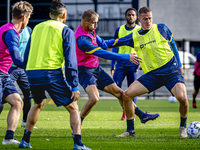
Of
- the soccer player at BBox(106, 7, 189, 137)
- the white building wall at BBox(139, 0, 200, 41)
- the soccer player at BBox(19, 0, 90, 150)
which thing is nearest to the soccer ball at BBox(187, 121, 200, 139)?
the soccer player at BBox(106, 7, 189, 137)

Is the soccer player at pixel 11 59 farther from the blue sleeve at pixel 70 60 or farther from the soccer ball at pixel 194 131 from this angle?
the soccer ball at pixel 194 131

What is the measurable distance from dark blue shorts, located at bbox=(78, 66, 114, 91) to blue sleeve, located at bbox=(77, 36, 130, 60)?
558mm

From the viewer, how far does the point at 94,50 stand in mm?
5582

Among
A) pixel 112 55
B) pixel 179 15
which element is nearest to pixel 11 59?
pixel 112 55

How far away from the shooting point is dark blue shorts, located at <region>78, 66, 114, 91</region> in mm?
6125

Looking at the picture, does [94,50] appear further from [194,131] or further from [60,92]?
[194,131]

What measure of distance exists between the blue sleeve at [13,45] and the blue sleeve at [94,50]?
119 cm

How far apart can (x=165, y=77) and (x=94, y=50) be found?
1.27m

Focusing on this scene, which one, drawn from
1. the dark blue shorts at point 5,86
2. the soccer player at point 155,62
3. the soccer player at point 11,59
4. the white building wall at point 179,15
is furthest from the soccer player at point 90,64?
the white building wall at point 179,15

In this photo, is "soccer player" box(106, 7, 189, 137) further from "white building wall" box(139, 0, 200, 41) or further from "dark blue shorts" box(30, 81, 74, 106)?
"white building wall" box(139, 0, 200, 41)

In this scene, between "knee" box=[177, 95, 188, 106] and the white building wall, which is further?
the white building wall

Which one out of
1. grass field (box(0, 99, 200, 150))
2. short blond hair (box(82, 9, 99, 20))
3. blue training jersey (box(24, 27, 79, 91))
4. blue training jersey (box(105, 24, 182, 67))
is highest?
short blond hair (box(82, 9, 99, 20))

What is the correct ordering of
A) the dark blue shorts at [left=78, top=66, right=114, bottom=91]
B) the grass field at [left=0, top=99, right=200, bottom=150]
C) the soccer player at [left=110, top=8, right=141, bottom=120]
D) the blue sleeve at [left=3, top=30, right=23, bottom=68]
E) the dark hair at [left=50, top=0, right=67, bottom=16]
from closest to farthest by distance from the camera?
1. the dark hair at [left=50, top=0, right=67, bottom=16]
2. the blue sleeve at [left=3, top=30, right=23, bottom=68]
3. the grass field at [left=0, top=99, right=200, bottom=150]
4. the dark blue shorts at [left=78, top=66, right=114, bottom=91]
5. the soccer player at [left=110, top=8, right=141, bottom=120]

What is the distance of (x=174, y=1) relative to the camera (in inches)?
1267
